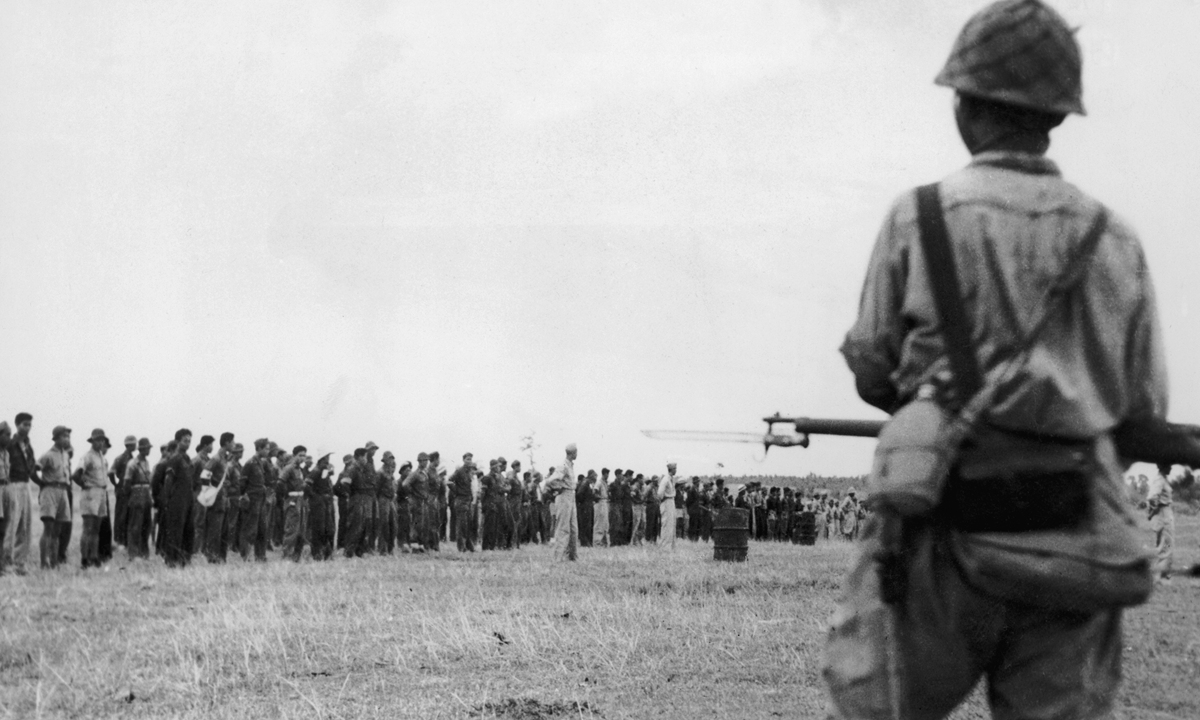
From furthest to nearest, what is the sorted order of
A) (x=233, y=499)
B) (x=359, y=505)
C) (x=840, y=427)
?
(x=359, y=505)
(x=233, y=499)
(x=840, y=427)

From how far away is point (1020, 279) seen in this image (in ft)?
9.67

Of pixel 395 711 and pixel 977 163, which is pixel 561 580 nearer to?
pixel 395 711

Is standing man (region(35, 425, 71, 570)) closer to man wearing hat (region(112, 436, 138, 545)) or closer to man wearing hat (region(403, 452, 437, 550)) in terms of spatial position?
man wearing hat (region(112, 436, 138, 545))

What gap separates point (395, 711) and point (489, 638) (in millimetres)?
2665

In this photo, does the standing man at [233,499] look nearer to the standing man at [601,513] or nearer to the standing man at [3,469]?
the standing man at [3,469]

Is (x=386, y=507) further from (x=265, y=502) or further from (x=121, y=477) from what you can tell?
(x=121, y=477)

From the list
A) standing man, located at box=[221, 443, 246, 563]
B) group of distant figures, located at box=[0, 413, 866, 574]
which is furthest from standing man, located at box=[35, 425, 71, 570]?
standing man, located at box=[221, 443, 246, 563]

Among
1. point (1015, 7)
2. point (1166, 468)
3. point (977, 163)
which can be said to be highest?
point (1015, 7)

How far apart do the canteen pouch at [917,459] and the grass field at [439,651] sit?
4570mm

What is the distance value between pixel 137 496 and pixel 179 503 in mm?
659

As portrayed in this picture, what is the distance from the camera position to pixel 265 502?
23969 millimetres

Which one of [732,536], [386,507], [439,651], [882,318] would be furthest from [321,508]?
[882,318]

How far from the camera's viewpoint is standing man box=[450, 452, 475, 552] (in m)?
29.7

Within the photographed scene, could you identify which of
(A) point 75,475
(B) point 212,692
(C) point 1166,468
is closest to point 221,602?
(B) point 212,692
